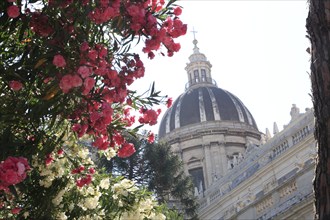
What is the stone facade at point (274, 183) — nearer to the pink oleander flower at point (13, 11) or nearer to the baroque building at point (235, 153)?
the baroque building at point (235, 153)

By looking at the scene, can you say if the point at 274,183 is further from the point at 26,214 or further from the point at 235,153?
the point at 235,153

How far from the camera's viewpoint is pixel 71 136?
7.29 metres

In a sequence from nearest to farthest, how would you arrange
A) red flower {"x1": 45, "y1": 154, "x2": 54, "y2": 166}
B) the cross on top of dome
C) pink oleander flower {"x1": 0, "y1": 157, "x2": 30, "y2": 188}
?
pink oleander flower {"x1": 0, "y1": 157, "x2": 30, "y2": 188}
red flower {"x1": 45, "y1": 154, "x2": 54, "y2": 166}
the cross on top of dome

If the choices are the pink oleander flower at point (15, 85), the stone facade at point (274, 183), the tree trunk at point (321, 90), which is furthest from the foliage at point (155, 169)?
the tree trunk at point (321, 90)

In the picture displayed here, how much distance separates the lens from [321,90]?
13.6ft

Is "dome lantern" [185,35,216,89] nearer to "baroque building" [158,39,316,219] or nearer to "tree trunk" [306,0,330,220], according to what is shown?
"baroque building" [158,39,316,219]

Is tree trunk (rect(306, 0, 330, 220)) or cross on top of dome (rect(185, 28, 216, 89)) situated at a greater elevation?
cross on top of dome (rect(185, 28, 216, 89))

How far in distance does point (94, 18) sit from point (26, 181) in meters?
2.73

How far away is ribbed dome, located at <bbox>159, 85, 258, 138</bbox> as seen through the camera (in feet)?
184

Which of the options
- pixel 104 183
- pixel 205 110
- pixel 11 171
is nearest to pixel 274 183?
pixel 104 183

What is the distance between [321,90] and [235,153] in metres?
49.2

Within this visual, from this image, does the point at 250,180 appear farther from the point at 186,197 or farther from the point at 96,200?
the point at 96,200

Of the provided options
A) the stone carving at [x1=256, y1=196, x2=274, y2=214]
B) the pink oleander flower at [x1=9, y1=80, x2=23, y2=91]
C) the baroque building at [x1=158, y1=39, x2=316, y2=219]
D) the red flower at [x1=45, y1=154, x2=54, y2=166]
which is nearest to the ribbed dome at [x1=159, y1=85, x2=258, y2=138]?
the baroque building at [x1=158, y1=39, x2=316, y2=219]

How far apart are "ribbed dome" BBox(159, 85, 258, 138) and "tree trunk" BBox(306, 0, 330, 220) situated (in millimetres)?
51042
